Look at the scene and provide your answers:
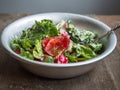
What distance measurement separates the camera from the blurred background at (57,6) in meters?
1.97

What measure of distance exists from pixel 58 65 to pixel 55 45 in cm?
12

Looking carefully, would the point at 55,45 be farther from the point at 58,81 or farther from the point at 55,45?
the point at 58,81

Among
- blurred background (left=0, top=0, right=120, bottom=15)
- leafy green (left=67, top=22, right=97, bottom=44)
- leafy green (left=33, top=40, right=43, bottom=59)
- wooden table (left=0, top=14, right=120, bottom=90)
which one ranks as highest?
blurred background (left=0, top=0, right=120, bottom=15)

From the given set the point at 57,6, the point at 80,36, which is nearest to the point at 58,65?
the point at 80,36

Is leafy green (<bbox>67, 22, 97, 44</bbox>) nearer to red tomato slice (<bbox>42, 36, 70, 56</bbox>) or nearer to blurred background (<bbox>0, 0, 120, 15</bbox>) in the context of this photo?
red tomato slice (<bbox>42, 36, 70, 56</bbox>)

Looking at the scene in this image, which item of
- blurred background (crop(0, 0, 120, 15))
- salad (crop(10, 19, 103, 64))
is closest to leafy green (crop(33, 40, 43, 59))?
salad (crop(10, 19, 103, 64))

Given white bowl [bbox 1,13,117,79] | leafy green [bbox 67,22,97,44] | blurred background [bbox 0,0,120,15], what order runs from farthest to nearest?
blurred background [bbox 0,0,120,15] → leafy green [bbox 67,22,97,44] → white bowl [bbox 1,13,117,79]

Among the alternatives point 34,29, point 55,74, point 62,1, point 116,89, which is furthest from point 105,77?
point 62,1

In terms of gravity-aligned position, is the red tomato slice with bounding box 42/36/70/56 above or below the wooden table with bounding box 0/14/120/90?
above

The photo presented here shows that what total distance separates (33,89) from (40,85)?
0.03 m

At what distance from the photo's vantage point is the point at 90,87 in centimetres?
78

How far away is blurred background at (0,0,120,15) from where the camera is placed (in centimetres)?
197

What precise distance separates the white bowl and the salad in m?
0.03

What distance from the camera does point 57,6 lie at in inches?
79.0
